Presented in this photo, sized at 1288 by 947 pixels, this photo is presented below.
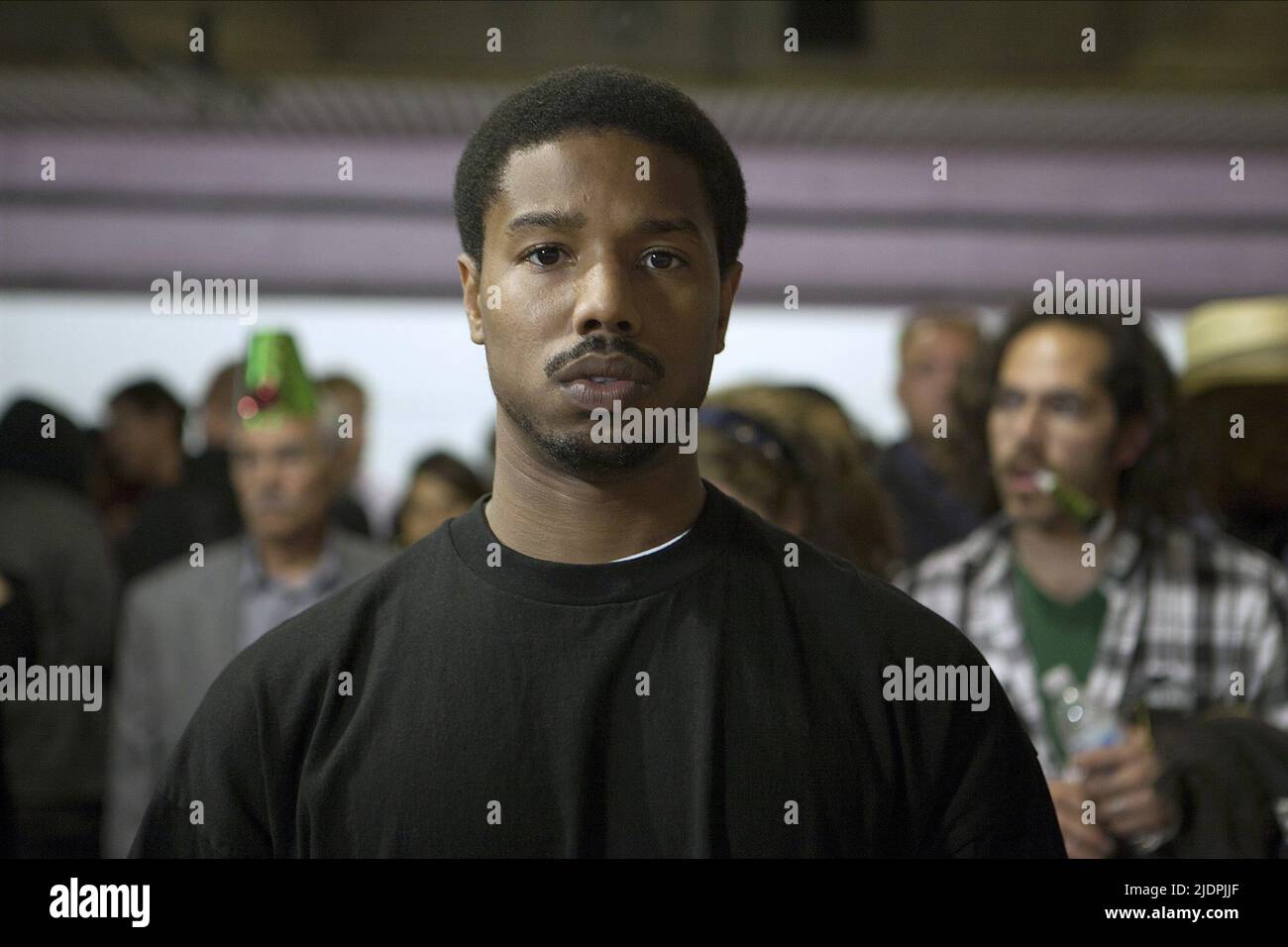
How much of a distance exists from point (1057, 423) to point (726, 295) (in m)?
0.75

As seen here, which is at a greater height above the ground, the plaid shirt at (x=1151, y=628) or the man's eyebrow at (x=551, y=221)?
the man's eyebrow at (x=551, y=221)

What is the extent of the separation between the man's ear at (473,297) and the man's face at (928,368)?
1.08 meters

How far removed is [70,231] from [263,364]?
55 centimetres

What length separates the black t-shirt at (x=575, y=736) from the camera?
3.13 ft

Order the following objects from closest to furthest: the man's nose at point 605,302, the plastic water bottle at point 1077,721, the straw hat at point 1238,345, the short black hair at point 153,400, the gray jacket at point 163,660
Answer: the man's nose at point 605,302 < the plastic water bottle at point 1077,721 < the gray jacket at point 163,660 < the straw hat at point 1238,345 < the short black hair at point 153,400

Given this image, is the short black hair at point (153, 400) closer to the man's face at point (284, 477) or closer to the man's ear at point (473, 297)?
the man's face at point (284, 477)

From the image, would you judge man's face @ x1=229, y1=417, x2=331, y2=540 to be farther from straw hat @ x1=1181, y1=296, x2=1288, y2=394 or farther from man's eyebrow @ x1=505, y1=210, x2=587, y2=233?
straw hat @ x1=1181, y1=296, x2=1288, y2=394

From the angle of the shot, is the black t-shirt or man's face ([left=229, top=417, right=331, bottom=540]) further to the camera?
man's face ([left=229, top=417, right=331, bottom=540])

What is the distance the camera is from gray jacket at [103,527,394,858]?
156cm

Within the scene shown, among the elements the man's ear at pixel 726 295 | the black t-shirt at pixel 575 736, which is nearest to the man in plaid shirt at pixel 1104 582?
the black t-shirt at pixel 575 736

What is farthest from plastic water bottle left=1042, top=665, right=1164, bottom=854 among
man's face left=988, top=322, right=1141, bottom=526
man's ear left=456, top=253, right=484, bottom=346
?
man's ear left=456, top=253, right=484, bottom=346

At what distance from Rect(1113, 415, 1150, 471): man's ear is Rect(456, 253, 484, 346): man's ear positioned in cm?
98

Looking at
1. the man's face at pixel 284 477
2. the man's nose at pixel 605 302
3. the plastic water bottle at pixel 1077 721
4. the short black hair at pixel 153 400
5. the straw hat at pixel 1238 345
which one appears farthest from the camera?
the short black hair at pixel 153 400

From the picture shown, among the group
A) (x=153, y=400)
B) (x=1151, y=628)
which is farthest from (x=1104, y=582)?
(x=153, y=400)
